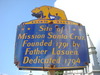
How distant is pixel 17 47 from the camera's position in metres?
9.08

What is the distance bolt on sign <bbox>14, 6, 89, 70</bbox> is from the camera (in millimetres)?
8593

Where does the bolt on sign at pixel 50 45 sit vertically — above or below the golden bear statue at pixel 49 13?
below

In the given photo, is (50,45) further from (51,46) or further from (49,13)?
(49,13)

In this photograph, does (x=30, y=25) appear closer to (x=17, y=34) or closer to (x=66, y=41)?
(x=17, y=34)

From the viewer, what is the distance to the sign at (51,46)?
8594mm

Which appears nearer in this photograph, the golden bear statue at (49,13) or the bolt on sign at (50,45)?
the bolt on sign at (50,45)

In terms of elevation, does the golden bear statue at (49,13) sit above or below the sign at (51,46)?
above

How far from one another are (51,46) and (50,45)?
0.29 feet

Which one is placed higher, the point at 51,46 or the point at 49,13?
the point at 49,13

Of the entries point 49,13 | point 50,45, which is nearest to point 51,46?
point 50,45

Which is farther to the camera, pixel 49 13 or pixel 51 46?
pixel 49 13

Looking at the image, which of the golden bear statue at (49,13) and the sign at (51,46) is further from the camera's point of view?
the golden bear statue at (49,13)

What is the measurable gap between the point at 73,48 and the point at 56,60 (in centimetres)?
131

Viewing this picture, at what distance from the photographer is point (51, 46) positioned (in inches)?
357
